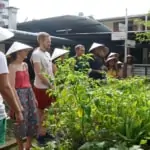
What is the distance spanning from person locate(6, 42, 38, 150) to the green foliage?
5.16ft

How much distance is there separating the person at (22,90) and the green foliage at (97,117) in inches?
62.0

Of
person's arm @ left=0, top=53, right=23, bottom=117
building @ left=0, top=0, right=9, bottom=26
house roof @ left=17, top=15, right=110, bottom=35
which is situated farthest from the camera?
house roof @ left=17, top=15, right=110, bottom=35

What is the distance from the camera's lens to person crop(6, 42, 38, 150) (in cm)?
407

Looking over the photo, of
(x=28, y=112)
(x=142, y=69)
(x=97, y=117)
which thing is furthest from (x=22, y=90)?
(x=142, y=69)

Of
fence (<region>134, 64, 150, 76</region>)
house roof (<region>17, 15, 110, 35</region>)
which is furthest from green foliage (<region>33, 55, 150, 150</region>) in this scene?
house roof (<region>17, 15, 110, 35</region>)

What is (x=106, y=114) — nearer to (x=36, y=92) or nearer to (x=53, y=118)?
(x=53, y=118)

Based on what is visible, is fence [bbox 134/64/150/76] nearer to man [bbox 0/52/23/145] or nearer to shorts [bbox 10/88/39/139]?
shorts [bbox 10/88/39/139]

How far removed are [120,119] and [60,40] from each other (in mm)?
9594

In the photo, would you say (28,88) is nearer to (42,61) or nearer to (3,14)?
(42,61)

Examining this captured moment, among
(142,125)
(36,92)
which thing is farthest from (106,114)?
(36,92)

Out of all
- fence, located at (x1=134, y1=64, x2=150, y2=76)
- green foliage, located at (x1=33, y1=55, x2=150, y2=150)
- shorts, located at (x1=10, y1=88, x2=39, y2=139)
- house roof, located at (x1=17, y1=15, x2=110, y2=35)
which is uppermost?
house roof, located at (x1=17, y1=15, x2=110, y2=35)

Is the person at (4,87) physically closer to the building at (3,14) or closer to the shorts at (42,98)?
the shorts at (42,98)

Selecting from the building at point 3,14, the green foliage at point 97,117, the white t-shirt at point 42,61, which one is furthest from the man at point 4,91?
the building at point 3,14

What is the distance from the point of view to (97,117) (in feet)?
7.63
